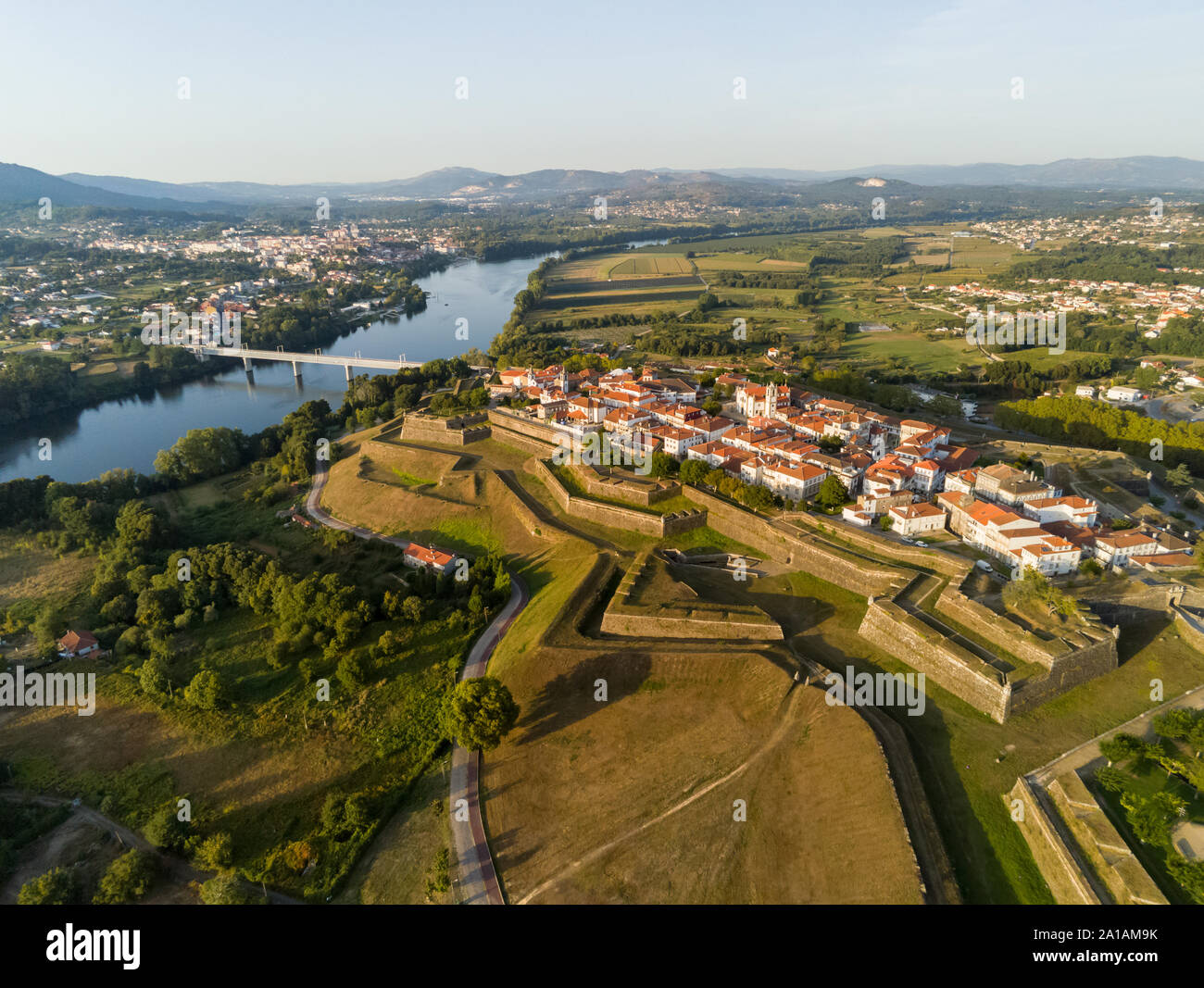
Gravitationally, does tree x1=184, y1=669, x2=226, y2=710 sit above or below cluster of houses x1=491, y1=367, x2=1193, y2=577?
below

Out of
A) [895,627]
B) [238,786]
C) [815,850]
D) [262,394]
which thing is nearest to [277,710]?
[238,786]

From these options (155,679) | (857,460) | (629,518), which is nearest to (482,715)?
(155,679)

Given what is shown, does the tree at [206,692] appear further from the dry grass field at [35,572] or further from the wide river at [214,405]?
the wide river at [214,405]

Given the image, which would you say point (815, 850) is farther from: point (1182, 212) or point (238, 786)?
point (1182, 212)

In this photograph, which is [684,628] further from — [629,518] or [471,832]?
[471,832]

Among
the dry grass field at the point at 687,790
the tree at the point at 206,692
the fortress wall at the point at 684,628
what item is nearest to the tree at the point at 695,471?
the fortress wall at the point at 684,628

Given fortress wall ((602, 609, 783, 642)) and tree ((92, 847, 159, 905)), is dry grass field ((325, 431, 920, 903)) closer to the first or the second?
fortress wall ((602, 609, 783, 642))

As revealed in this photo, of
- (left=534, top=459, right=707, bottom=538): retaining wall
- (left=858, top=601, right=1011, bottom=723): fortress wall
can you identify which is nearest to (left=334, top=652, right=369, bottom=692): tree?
(left=534, top=459, right=707, bottom=538): retaining wall

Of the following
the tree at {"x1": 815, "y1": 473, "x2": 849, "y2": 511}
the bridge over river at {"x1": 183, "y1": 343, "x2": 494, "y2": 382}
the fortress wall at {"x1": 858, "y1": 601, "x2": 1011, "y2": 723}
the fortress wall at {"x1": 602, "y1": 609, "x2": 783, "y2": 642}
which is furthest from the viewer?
the bridge over river at {"x1": 183, "y1": 343, "x2": 494, "y2": 382}
